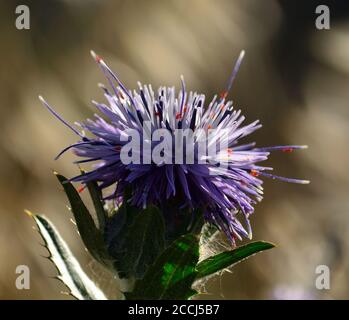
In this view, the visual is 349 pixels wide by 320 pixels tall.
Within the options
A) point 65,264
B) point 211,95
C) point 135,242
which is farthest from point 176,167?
point 211,95

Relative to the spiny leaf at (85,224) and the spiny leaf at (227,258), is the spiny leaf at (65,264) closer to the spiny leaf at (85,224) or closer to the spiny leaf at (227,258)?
the spiny leaf at (85,224)

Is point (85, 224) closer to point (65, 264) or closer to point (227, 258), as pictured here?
point (65, 264)

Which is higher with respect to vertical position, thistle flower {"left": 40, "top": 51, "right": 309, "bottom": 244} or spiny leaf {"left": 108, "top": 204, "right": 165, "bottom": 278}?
thistle flower {"left": 40, "top": 51, "right": 309, "bottom": 244}

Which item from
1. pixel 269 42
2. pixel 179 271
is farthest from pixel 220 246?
pixel 269 42

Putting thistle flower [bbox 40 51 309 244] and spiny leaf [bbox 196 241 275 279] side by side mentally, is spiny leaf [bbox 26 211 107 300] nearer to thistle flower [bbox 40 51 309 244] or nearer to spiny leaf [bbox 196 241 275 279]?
thistle flower [bbox 40 51 309 244]

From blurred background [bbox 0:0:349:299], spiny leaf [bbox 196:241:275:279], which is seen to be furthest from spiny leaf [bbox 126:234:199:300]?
blurred background [bbox 0:0:349:299]

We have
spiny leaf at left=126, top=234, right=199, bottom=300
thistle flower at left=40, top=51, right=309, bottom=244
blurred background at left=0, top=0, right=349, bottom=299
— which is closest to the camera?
spiny leaf at left=126, top=234, right=199, bottom=300
